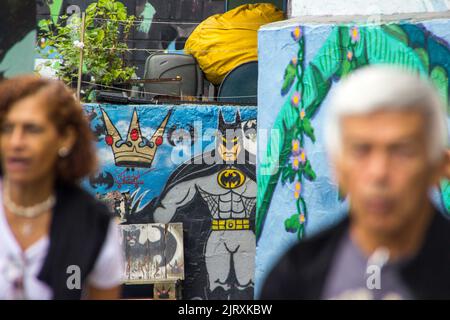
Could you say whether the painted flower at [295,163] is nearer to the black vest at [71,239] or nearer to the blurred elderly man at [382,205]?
the black vest at [71,239]

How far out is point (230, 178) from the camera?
436 inches

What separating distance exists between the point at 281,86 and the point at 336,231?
6.76 meters

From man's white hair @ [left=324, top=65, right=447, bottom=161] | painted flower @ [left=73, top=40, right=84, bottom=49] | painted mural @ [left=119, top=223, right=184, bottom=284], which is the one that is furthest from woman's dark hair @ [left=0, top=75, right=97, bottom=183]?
painted flower @ [left=73, top=40, right=84, bottom=49]

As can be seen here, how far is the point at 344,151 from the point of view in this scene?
287 cm

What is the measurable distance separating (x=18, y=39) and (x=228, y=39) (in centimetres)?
381

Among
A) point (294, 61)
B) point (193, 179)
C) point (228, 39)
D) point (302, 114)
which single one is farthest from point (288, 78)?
point (228, 39)

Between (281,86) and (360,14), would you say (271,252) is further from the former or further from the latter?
(360,14)

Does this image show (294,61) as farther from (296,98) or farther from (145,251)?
(145,251)

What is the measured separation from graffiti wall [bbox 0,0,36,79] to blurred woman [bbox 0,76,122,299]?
5.61 m

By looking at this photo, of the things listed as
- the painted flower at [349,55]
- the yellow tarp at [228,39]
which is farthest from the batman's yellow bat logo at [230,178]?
the painted flower at [349,55]

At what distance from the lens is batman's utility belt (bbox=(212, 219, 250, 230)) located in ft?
36.2

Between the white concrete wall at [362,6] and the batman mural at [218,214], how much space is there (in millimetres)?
1762

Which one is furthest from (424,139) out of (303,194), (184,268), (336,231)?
(184,268)

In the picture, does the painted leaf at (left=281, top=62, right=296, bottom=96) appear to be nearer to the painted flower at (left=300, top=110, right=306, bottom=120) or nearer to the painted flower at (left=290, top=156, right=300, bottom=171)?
the painted flower at (left=300, top=110, right=306, bottom=120)
